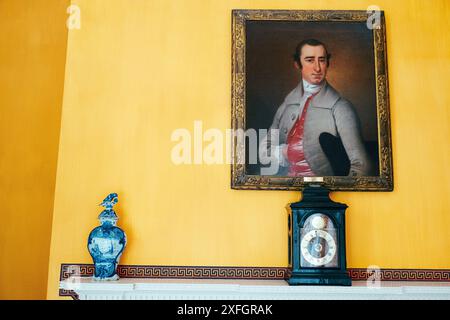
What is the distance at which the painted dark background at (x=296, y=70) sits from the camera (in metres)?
2.65

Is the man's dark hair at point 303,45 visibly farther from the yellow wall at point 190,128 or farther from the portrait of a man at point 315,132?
the yellow wall at point 190,128

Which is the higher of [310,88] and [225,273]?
[310,88]

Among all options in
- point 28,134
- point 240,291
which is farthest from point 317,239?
point 28,134

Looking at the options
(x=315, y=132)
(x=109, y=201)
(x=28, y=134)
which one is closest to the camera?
(x=109, y=201)

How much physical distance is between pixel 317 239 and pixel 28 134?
180 centimetres

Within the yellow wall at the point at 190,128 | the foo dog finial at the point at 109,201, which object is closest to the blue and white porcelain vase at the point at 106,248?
the foo dog finial at the point at 109,201

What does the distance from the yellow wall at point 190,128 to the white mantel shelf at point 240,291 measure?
Result: 222 millimetres

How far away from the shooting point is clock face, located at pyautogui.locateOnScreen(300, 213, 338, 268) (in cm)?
235

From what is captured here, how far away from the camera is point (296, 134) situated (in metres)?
2.62

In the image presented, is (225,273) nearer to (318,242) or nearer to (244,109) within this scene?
(318,242)

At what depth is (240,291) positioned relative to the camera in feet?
7.55

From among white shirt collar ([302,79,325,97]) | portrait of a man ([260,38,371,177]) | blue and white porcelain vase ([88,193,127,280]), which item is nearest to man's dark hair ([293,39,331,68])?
portrait of a man ([260,38,371,177])

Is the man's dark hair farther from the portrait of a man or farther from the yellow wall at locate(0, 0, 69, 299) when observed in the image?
the yellow wall at locate(0, 0, 69, 299)

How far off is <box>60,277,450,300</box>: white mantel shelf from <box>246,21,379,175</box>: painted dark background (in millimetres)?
730
